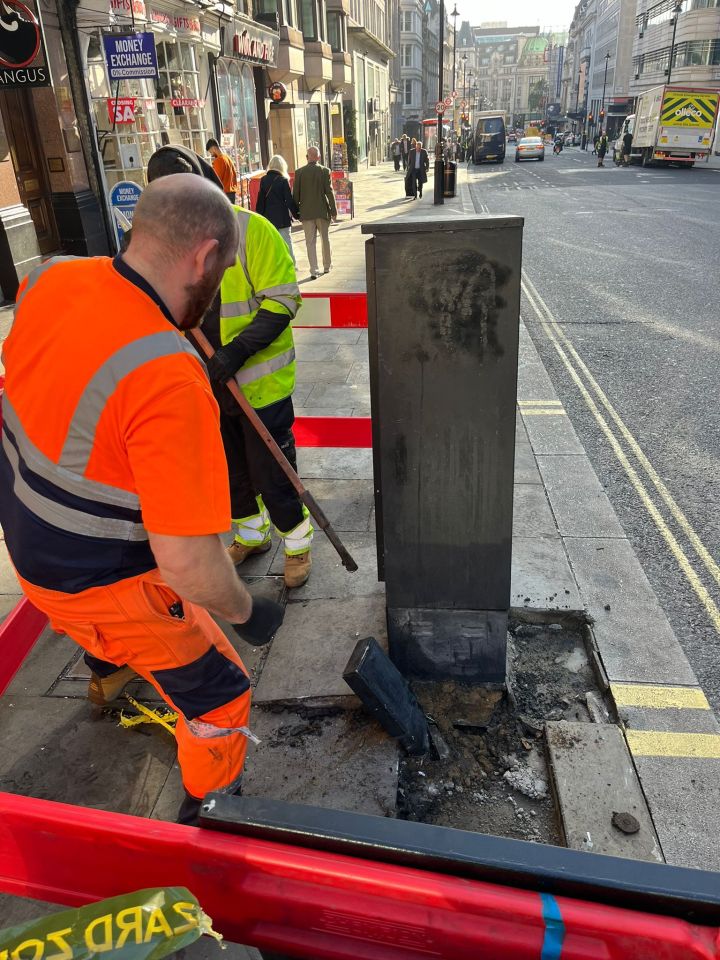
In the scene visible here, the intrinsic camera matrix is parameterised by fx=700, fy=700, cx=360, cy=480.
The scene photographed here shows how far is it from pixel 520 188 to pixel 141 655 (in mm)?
30007

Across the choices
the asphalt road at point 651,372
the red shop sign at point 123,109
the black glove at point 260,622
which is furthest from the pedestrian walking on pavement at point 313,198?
the black glove at point 260,622

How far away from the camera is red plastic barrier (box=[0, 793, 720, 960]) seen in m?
1.21

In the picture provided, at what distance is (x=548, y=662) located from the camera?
3.11 m

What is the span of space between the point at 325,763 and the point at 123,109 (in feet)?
41.7

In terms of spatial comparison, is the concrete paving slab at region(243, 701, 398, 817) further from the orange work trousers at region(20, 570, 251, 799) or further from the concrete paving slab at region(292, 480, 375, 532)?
the concrete paving slab at region(292, 480, 375, 532)

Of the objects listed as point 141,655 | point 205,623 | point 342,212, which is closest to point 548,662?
point 205,623

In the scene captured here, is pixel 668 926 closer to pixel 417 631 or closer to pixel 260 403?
pixel 417 631

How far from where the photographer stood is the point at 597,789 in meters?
2.41

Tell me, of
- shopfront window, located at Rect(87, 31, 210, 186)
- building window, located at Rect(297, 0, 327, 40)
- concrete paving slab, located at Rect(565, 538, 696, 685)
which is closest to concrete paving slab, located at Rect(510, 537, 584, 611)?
concrete paving slab, located at Rect(565, 538, 696, 685)

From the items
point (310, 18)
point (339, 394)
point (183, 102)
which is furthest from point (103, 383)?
point (310, 18)

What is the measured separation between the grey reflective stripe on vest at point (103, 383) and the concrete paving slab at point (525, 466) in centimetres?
345

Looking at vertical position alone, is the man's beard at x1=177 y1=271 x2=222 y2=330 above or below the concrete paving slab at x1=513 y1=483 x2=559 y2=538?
above

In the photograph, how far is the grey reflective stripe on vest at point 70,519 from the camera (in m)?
1.77

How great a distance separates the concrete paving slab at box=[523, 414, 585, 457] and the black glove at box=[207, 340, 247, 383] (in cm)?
272
